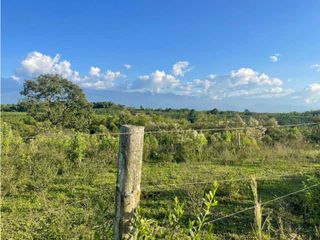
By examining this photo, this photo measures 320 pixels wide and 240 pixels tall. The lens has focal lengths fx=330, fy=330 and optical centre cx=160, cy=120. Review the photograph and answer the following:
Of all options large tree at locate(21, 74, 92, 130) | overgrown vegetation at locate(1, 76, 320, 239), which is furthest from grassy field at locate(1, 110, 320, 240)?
large tree at locate(21, 74, 92, 130)

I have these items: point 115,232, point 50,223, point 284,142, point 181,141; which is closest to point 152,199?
point 50,223

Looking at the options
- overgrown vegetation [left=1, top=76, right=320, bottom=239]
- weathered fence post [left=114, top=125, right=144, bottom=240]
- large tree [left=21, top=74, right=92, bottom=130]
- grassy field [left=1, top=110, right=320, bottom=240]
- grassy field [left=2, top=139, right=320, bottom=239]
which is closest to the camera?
weathered fence post [left=114, top=125, right=144, bottom=240]

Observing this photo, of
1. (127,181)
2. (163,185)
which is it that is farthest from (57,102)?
(127,181)

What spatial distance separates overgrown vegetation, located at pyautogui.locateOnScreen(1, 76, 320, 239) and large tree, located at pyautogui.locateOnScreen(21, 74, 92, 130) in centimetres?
2014

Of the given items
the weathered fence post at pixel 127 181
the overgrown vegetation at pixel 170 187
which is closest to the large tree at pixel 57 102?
the overgrown vegetation at pixel 170 187

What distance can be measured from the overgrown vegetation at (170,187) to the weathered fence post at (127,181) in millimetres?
91

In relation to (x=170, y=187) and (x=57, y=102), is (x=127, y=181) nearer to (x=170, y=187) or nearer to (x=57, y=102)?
(x=170, y=187)

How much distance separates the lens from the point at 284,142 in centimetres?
1470

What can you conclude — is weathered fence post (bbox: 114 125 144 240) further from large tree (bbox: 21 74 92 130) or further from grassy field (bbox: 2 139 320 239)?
large tree (bbox: 21 74 92 130)

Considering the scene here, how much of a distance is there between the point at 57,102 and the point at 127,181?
Result: 35.4 metres

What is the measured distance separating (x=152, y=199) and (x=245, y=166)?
521 centimetres

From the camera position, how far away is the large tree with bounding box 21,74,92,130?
1353 inches

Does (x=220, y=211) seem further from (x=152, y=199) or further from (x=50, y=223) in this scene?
(x=50, y=223)

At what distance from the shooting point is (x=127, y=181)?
2.21m
